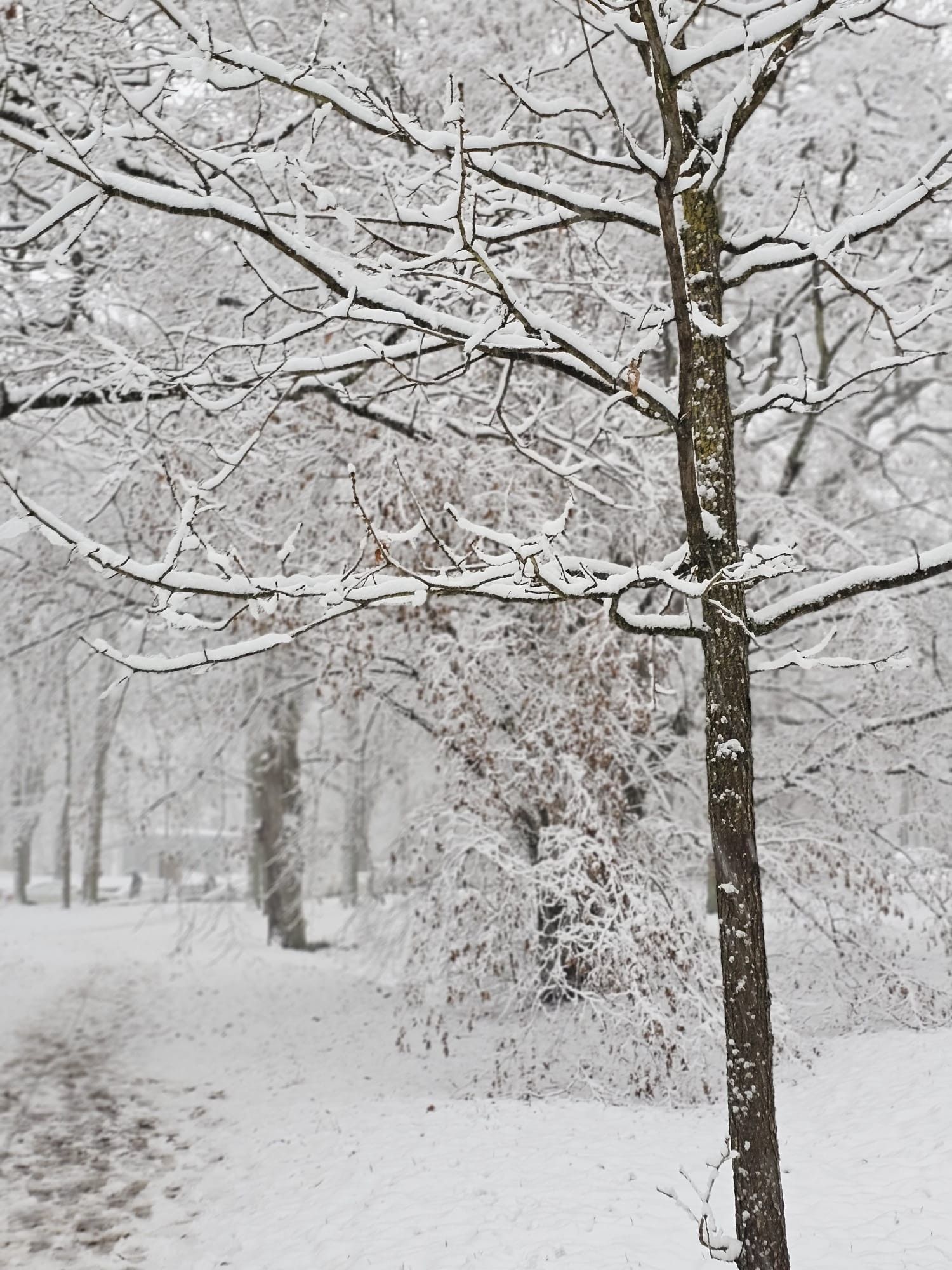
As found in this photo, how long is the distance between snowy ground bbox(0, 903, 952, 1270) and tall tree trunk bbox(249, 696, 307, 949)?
10.2 feet

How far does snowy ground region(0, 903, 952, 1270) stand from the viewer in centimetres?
510

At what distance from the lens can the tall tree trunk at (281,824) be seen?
13664mm

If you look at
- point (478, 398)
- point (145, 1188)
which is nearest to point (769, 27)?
point (478, 398)

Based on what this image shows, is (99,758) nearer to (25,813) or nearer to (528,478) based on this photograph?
(528,478)

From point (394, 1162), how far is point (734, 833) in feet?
15.2

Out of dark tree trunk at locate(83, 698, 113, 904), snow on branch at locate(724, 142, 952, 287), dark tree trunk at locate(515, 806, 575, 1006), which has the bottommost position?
dark tree trunk at locate(515, 806, 575, 1006)

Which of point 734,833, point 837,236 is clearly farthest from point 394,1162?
point 837,236

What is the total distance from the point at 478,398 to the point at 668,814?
4497 millimetres

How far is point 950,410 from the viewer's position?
13.6 meters

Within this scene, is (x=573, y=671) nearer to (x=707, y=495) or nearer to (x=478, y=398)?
(x=478, y=398)

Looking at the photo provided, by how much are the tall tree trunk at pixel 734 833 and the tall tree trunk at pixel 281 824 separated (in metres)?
10.5

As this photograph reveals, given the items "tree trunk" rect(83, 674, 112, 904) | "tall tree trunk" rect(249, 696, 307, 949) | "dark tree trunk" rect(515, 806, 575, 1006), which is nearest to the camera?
"dark tree trunk" rect(515, 806, 575, 1006)

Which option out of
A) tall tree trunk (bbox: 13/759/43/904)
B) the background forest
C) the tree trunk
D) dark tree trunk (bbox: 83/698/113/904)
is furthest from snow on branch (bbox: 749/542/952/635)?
tall tree trunk (bbox: 13/759/43/904)

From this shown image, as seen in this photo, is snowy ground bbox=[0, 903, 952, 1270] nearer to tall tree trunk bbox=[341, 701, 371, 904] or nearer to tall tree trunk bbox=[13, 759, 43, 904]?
tall tree trunk bbox=[341, 701, 371, 904]
